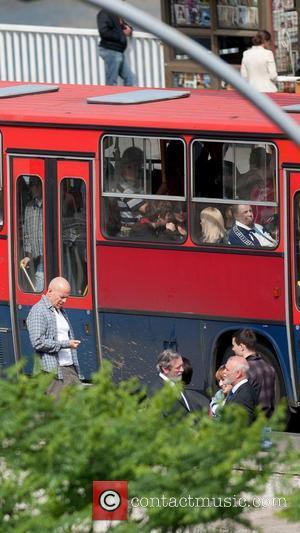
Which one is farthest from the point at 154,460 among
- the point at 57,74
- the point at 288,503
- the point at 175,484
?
the point at 57,74

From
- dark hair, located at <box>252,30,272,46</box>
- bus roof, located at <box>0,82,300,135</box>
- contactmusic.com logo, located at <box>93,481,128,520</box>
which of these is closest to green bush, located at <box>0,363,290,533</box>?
contactmusic.com logo, located at <box>93,481,128,520</box>

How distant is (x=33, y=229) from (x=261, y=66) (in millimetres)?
7272

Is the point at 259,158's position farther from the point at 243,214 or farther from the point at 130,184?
the point at 130,184

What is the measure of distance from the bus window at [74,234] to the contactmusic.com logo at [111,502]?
8.12 metres

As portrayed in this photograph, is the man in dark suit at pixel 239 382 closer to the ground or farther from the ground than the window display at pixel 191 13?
closer to the ground

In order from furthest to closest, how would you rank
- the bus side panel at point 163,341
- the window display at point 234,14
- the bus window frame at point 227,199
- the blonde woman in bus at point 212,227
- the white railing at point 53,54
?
the white railing at point 53,54 < the window display at point 234,14 < the blonde woman in bus at point 212,227 < the bus side panel at point 163,341 < the bus window frame at point 227,199

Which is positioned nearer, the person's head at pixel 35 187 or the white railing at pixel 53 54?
the person's head at pixel 35 187

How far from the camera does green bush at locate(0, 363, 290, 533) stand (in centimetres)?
654

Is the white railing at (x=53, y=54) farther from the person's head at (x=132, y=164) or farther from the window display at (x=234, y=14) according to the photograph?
the person's head at (x=132, y=164)

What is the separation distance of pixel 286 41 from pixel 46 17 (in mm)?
17157

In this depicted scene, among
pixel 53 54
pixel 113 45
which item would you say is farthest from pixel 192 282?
pixel 53 54

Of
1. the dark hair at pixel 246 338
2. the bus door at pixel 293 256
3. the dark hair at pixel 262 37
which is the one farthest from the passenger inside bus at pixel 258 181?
the dark hair at pixel 262 37

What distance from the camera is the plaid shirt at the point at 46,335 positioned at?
42.4ft

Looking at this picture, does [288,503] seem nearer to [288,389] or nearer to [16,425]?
[16,425]
